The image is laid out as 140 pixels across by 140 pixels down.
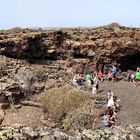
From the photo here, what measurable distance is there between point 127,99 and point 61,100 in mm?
3840

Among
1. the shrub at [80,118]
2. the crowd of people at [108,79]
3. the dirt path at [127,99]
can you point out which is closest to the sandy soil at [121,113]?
the dirt path at [127,99]

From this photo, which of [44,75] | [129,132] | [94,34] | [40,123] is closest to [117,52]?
[94,34]

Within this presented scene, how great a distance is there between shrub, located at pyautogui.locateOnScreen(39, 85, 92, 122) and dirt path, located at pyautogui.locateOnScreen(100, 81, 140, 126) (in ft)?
6.33

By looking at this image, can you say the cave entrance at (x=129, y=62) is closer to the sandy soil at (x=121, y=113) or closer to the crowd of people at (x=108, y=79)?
the crowd of people at (x=108, y=79)

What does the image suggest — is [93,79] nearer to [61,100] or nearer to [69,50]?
[69,50]

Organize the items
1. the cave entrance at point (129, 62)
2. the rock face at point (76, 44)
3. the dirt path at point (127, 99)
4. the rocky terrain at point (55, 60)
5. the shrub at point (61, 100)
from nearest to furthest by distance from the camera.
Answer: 1. the dirt path at point (127, 99)
2. the shrub at point (61, 100)
3. the rocky terrain at point (55, 60)
4. the rock face at point (76, 44)
5. the cave entrance at point (129, 62)

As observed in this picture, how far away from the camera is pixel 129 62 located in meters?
32.7

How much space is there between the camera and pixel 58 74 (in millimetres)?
26906

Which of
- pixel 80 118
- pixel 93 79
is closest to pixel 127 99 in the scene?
pixel 80 118

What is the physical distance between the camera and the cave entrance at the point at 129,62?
3195 centimetres

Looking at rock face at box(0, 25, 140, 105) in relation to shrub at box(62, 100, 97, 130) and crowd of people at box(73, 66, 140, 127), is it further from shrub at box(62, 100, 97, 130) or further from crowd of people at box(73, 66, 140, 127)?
shrub at box(62, 100, 97, 130)

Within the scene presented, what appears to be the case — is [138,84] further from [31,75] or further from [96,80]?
[31,75]

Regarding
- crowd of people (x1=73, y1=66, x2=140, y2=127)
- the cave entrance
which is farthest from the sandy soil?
the cave entrance

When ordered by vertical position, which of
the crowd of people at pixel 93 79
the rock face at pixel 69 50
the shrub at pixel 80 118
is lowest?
the shrub at pixel 80 118
